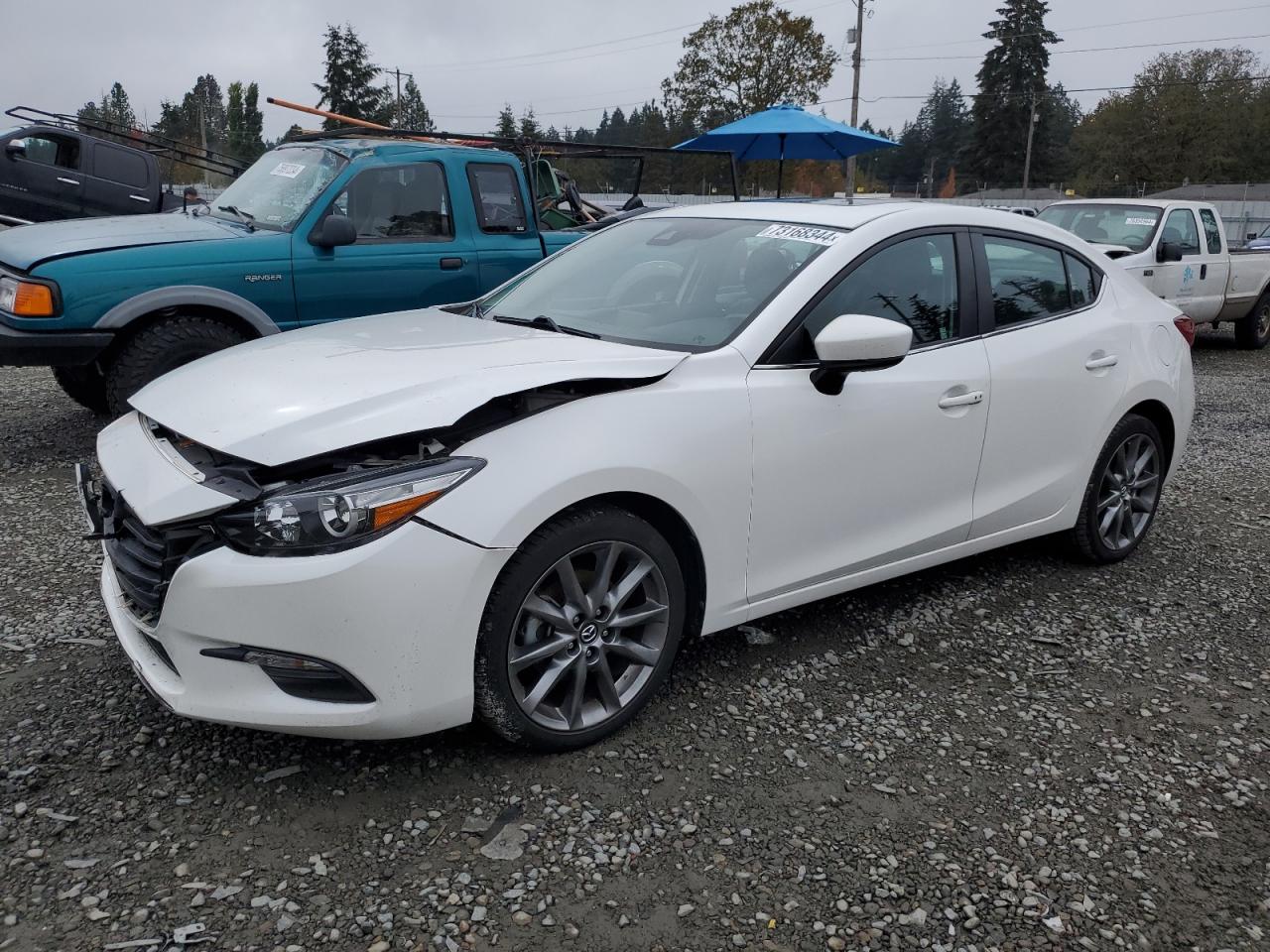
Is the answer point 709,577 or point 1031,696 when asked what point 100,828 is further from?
point 1031,696

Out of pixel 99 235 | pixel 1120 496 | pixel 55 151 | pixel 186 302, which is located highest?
pixel 55 151

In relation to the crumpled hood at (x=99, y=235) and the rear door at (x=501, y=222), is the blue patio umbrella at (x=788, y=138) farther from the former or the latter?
the crumpled hood at (x=99, y=235)

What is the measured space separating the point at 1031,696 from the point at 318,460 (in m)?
2.43

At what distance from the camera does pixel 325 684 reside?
2455 mm

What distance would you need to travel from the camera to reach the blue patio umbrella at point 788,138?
12906 mm

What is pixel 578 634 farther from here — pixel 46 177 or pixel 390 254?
pixel 46 177

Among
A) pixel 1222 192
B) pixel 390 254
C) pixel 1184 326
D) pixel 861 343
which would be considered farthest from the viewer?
pixel 1222 192

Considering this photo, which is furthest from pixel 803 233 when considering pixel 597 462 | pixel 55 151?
pixel 55 151

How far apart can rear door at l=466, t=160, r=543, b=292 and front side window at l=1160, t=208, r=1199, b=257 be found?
23.4 ft

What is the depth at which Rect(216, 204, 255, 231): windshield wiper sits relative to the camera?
20.5 feet

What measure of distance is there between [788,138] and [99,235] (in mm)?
10218

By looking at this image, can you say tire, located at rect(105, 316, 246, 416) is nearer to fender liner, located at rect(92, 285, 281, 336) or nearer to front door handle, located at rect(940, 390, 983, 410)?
fender liner, located at rect(92, 285, 281, 336)

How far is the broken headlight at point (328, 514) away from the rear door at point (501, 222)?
Answer: 438 centimetres

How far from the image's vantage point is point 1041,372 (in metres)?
3.90
